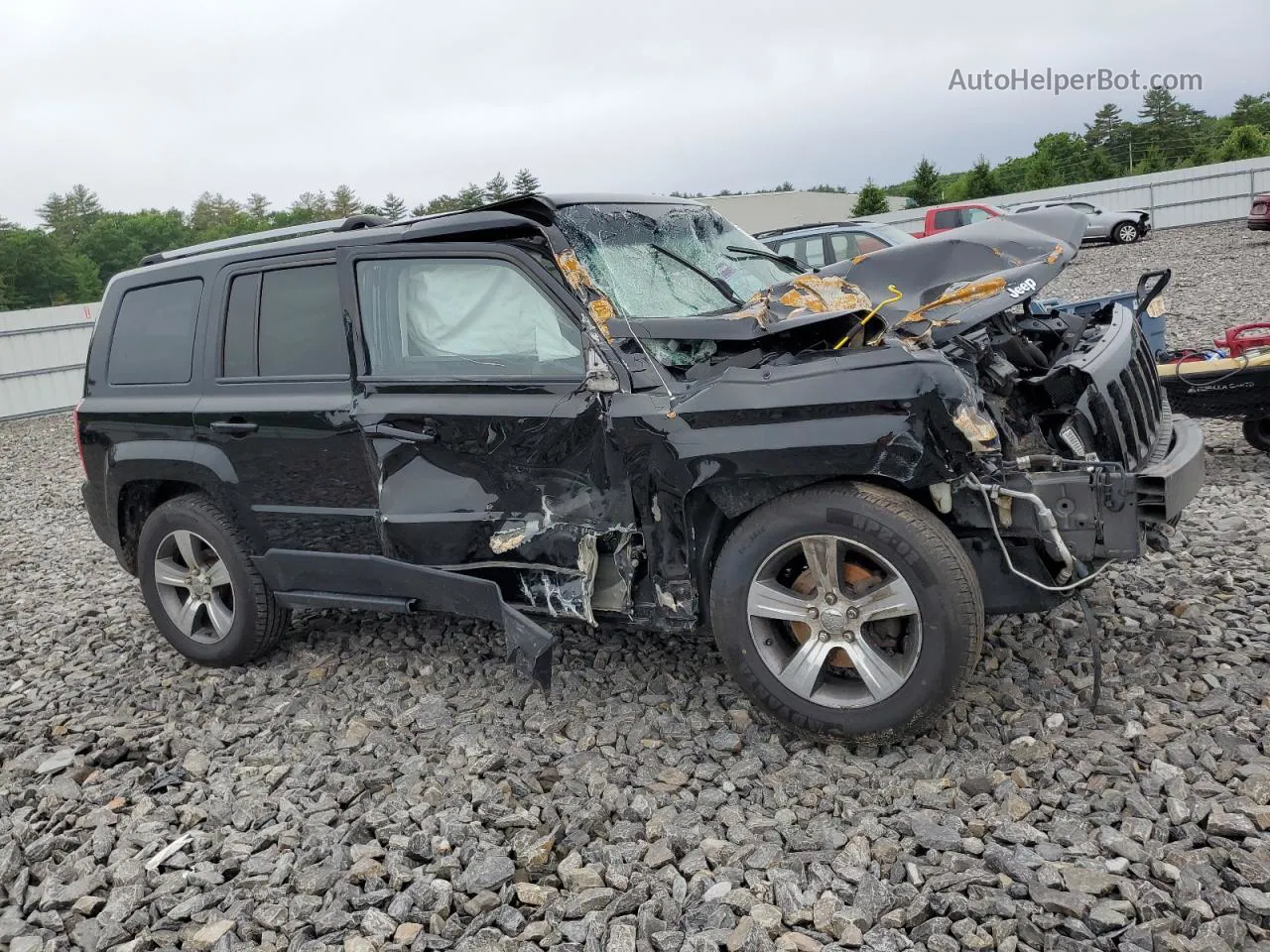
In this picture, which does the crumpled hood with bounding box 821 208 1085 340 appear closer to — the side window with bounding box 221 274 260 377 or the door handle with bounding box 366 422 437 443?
the door handle with bounding box 366 422 437 443

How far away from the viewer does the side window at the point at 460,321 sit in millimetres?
3766

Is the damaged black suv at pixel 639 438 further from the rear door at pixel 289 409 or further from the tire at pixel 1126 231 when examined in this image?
the tire at pixel 1126 231

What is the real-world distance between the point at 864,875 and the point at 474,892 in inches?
45.4

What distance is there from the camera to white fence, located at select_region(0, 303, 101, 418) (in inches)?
676

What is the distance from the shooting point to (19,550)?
7.95m

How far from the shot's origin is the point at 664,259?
4211 millimetres

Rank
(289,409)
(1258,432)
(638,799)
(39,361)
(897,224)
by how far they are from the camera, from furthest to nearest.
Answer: (897,224)
(39,361)
(1258,432)
(289,409)
(638,799)

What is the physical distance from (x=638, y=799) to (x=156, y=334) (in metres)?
3.36

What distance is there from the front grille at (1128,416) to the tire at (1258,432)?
9.20ft

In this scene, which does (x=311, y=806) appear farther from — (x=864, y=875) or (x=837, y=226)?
(x=837, y=226)

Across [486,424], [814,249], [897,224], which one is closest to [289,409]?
[486,424]

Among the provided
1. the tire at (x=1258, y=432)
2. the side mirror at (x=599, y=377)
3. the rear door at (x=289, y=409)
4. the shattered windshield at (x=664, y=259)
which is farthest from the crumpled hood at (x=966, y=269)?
the tire at (x=1258, y=432)

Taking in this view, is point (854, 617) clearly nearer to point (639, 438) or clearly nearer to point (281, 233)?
point (639, 438)

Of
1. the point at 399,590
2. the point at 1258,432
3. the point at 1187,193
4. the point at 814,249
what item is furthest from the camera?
the point at 1187,193
